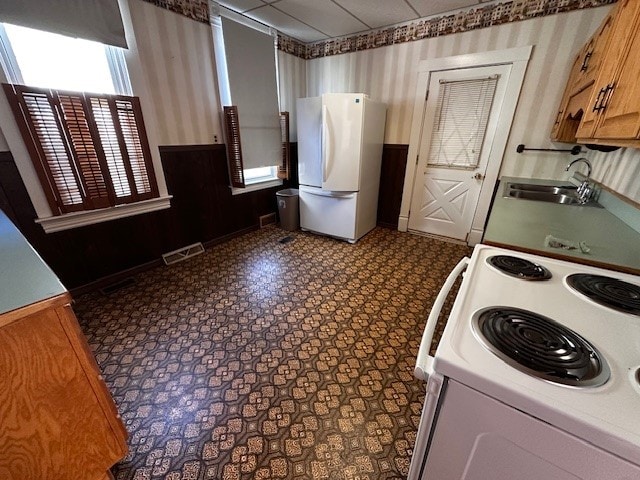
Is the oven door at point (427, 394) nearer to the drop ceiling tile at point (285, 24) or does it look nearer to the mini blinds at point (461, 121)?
the mini blinds at point (461, 121)

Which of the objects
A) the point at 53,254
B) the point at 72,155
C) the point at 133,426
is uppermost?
the point at 72,155

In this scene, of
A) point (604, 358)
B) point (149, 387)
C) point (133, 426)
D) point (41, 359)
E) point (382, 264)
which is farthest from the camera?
point (382, 264)

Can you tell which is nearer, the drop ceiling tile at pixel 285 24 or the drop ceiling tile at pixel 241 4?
the drop ceiling tile at pixel 241 4

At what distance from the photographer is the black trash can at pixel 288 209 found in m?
3.64

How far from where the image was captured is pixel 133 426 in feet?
4.26

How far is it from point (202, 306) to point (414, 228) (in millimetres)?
2860

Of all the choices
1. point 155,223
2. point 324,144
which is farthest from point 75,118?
point 324,144

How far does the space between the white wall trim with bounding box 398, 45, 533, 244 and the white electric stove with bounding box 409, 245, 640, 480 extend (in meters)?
2.47

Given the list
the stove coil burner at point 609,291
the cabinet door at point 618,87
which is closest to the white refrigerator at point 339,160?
the cabinet door at point 618,87

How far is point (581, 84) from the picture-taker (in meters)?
1.81

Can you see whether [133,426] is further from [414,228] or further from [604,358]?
[414,228]

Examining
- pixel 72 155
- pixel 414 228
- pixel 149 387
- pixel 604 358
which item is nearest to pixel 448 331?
pixel 604 358

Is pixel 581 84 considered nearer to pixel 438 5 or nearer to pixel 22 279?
pixel 438 5

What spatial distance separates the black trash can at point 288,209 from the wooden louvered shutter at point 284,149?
0.26m
